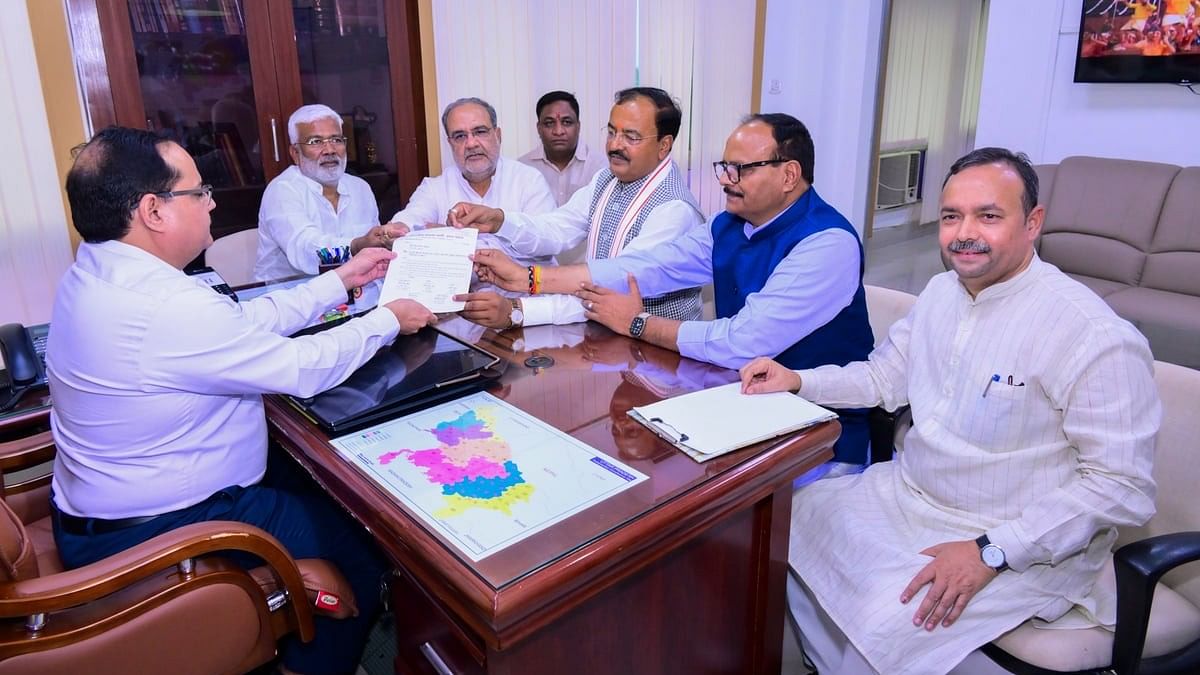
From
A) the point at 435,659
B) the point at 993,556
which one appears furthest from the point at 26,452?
the point at 993,556

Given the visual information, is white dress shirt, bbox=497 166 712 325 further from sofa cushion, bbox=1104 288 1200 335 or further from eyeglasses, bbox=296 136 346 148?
sofa cushion, bbox=1104 288 1200 335

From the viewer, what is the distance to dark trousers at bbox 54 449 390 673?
5.00 feet

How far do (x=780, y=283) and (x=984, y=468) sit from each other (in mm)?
647

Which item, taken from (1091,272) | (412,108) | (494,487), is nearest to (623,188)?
(494,487)

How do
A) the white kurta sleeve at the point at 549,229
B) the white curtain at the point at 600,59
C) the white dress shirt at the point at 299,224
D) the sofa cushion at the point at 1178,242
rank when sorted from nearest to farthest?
1. the white kurta sleeve at the point at 549,229
2. the white dress shirt at the point at 299,224
3. the sofa cushion at the point at 1178,242
4. the white curtain at the point at 600,59

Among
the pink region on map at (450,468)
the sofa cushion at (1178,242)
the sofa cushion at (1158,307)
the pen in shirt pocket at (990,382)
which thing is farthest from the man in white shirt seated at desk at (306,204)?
the sofa cushion at (1178,242)

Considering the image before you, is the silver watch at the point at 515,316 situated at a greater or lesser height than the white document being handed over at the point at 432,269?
lesser

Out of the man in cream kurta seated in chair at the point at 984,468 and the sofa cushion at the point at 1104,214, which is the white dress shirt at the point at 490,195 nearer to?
the man in cream kurta seated in chair at the point at 984,468

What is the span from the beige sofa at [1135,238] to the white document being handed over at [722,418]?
2829 millimetres

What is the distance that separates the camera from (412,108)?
4.21 m

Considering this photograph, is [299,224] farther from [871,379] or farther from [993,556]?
[993,556]

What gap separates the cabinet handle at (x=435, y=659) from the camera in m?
1.41

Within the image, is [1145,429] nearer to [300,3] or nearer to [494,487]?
[494,487]

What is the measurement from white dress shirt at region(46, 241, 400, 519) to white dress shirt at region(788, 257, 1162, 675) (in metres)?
1.17
